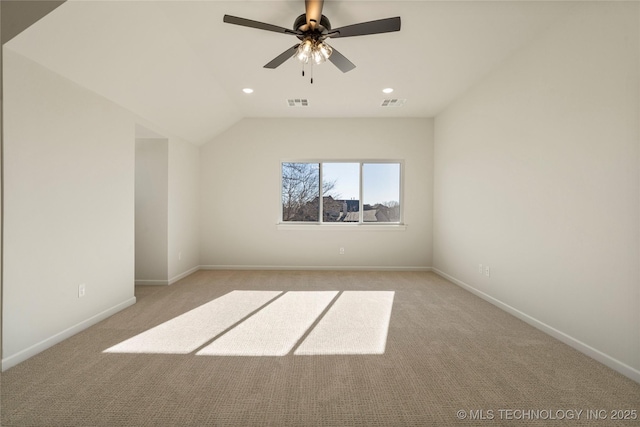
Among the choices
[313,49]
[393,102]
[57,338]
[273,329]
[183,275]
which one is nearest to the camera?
[313,49]

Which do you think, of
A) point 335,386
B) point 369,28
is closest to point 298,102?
point 369,28

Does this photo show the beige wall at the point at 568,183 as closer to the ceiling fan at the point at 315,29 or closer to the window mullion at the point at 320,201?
the ceiling fan at the point at 315,29

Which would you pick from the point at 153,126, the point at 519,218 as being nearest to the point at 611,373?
the point at 519,218

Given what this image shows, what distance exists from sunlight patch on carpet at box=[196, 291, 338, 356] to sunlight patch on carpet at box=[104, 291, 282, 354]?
15 cm

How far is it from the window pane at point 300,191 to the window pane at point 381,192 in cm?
91

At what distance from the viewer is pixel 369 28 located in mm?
2160

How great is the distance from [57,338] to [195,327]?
1.06 m

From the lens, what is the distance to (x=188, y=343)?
2447mm

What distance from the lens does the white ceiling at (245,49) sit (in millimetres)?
2295

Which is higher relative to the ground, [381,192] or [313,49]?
[313,49]

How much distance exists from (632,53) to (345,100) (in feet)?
10.0

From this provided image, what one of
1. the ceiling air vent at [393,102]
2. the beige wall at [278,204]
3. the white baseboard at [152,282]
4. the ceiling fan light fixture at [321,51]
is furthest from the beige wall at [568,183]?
the white baseboard at [152,282]

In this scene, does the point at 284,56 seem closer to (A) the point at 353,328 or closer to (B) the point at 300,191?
(A) the point at 353,328

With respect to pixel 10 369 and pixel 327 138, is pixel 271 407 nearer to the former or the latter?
pixel 10 369
